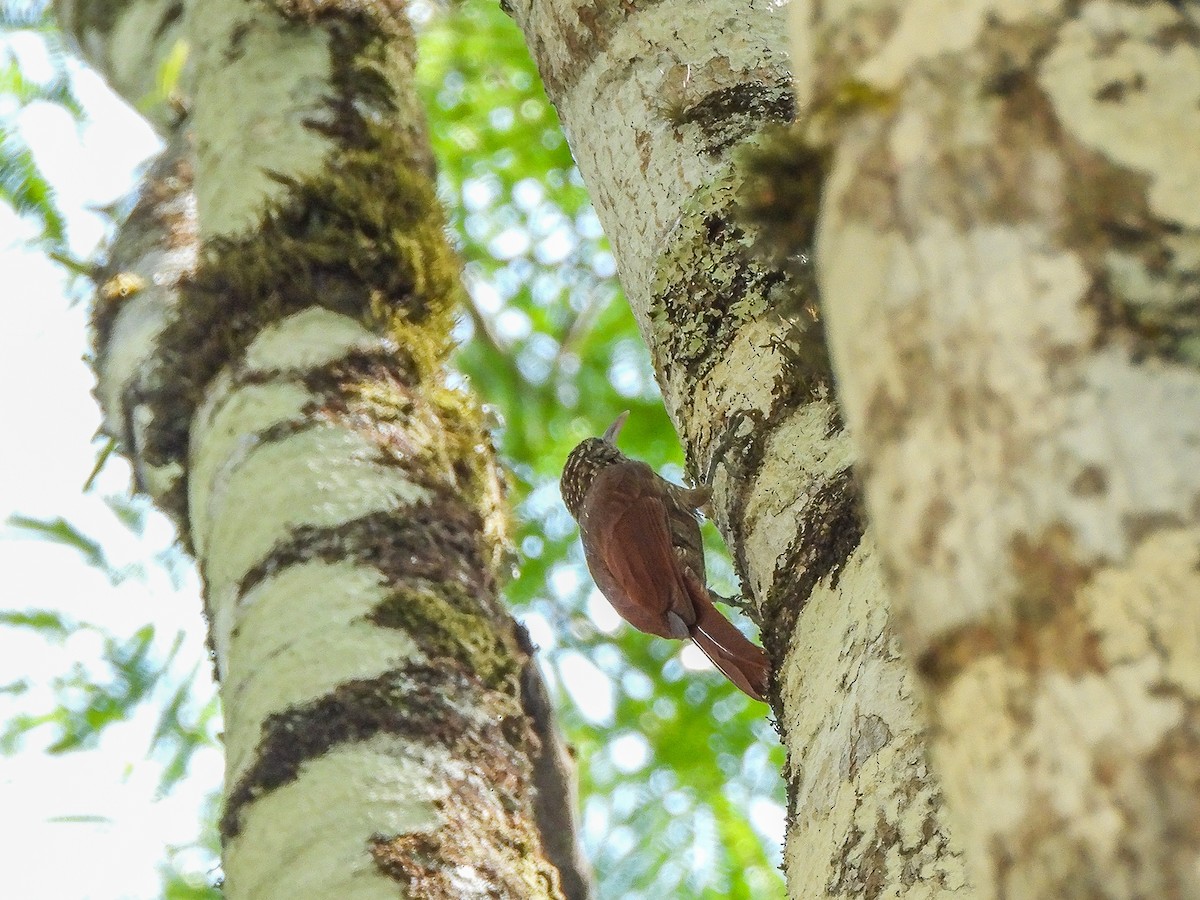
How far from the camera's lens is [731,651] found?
275 cm

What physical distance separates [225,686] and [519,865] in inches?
22.1

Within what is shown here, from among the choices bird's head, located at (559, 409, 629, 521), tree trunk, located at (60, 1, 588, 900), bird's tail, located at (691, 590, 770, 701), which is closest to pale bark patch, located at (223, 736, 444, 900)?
tree trunk, located at (60, 1, 588, 900)

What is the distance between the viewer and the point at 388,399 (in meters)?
2.29

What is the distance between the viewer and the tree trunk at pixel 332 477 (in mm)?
1770

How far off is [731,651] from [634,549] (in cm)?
58

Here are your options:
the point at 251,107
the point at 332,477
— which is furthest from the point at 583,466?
the point at 332,477

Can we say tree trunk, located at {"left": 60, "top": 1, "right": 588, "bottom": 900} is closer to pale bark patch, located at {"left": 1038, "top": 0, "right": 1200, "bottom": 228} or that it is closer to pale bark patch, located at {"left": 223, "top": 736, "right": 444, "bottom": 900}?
pale bark patch, located at {"left": 223, "top": 736, "right": 444, "bottom": 900}

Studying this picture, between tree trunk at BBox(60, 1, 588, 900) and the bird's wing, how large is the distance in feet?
2.38

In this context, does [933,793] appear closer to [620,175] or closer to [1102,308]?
[1102,308]

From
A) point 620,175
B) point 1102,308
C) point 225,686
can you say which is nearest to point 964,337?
point 1102,308

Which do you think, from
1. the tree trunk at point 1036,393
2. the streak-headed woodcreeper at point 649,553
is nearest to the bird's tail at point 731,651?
the streak-headed woodcreeper at point 649,553

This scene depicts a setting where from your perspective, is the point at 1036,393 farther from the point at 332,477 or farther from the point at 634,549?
the point at 634,549

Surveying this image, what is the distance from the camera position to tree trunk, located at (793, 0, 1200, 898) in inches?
19.8

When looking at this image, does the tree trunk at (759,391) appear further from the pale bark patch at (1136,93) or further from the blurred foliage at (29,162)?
the blurred foliage at (29,162)
